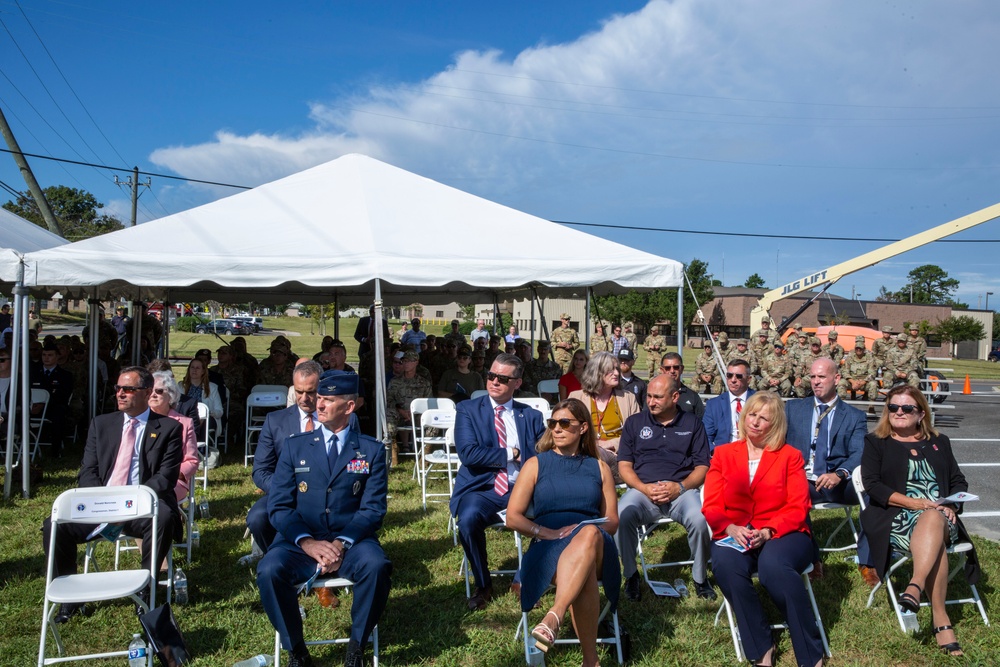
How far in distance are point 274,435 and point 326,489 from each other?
100 centimetres

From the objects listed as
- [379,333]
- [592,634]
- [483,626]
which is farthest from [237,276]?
[592,634]

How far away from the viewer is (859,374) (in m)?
14.0

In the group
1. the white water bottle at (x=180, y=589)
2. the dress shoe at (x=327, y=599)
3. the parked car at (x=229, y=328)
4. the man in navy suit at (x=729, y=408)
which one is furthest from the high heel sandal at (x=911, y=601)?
the parked car at (x=229, y=328)

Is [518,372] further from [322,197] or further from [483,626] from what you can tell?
[322,197]

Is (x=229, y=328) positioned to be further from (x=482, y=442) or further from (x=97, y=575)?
(x=97, y=575)

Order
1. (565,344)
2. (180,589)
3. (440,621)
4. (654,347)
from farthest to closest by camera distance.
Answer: (654,347) → (565,344) → (180,589) → (440,621)

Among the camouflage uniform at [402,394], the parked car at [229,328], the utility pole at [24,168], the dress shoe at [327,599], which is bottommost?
the dress shoe at [327,599]

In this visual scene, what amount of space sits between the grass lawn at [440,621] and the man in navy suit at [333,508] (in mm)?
433

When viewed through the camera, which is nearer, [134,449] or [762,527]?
[762,527]

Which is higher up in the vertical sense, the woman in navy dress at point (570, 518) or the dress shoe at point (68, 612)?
the woman in navy dress at point (570, 518)

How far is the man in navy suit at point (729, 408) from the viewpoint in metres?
5.36

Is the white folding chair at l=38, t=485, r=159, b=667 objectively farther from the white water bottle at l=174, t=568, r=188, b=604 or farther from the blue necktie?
the blue necktie

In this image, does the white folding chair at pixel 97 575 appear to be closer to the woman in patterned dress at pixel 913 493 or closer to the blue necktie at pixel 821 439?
the woman in patterned dress at pixel 913 493

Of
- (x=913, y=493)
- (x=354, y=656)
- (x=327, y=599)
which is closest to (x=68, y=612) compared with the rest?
(x=327, y=599)
